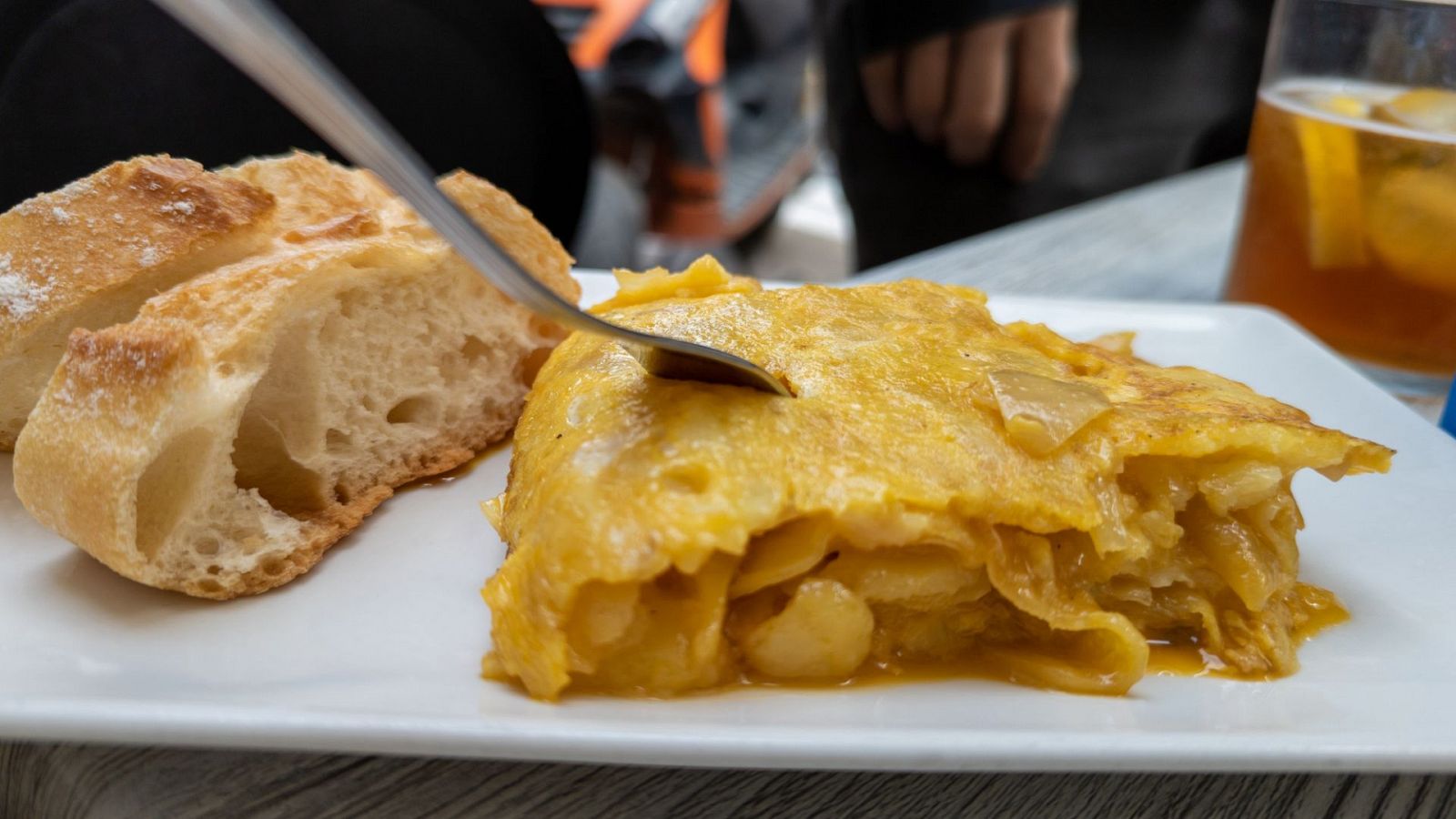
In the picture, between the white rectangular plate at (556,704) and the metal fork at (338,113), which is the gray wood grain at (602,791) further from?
the metal fork at (338,113)

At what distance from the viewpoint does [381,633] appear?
4.05 feet

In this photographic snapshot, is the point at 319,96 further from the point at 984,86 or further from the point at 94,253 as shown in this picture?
the point at 984,86

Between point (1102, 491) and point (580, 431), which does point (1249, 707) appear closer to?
point (1102, 491)

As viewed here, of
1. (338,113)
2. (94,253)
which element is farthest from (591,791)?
→ (94,253)

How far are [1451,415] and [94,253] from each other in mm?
2223

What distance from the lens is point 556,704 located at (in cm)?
108

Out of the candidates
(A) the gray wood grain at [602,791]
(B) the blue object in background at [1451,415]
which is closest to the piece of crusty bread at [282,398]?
(A) the gray wood grain at [602,791]

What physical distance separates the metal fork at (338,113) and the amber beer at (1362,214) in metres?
1.83

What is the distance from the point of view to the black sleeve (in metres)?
3.50

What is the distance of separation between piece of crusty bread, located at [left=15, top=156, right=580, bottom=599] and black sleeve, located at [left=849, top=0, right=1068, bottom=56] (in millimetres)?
2192

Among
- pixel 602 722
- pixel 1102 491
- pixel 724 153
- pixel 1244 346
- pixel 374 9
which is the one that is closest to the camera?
pixel 602 722

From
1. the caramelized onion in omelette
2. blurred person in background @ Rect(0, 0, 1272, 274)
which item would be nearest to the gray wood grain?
the caramelized onion in omelette

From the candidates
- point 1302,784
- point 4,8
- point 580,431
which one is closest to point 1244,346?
point 1302,784

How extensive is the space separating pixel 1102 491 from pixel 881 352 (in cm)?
35
